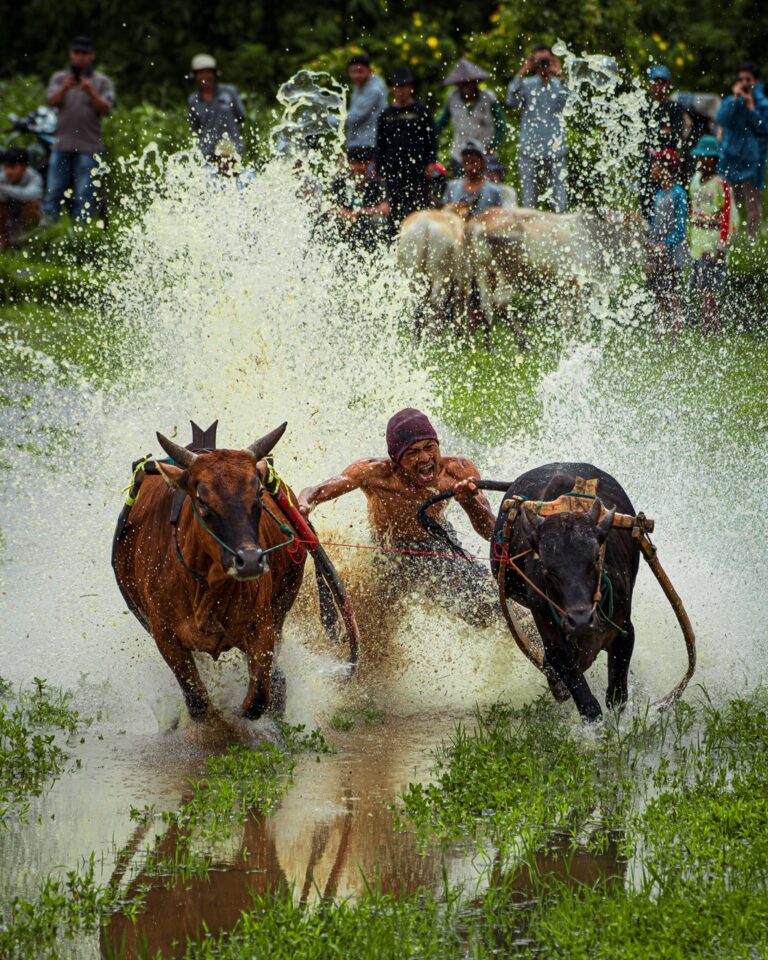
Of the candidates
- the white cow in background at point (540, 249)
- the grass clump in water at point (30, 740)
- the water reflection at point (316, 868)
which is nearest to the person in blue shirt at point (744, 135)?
the white cow in background at point (540, 249)

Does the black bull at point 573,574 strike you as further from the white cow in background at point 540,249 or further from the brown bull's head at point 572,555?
the white cow in background at point 540,249

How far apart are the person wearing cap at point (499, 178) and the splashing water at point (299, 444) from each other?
163 centimetres

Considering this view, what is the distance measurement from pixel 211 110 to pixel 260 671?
10993mm

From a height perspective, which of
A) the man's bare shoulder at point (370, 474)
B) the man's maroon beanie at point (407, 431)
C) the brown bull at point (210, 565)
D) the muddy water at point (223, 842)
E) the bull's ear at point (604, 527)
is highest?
the man's maroon beanie at point (407, 431)

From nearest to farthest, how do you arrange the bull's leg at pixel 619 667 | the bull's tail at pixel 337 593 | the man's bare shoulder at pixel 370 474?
the bull's leg at pixel 619 667, the bull's tail at pixel 337 593, the man's bare shoulder at pixel 370 474

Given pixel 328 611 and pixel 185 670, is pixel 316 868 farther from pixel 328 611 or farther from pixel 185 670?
pixel 328 611

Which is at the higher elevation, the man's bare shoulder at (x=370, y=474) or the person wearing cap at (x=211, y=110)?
the person wearing cap at (x=211, y=110)

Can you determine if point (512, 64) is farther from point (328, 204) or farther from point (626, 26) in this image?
point (328, 204)

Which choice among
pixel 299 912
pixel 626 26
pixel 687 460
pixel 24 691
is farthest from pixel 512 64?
pixel 299 912

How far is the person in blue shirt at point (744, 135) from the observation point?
1742 cm

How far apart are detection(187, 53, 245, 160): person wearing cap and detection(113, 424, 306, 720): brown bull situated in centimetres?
968

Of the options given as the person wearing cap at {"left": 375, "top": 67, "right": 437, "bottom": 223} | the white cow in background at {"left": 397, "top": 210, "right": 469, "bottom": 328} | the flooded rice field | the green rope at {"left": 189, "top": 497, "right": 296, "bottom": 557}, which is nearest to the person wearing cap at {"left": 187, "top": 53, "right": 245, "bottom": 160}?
the person wearing cap at {"left": 375, "top": 67, "right": 437, "bottom": 223}

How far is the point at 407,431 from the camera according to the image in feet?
29.9

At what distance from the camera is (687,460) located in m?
13.5
